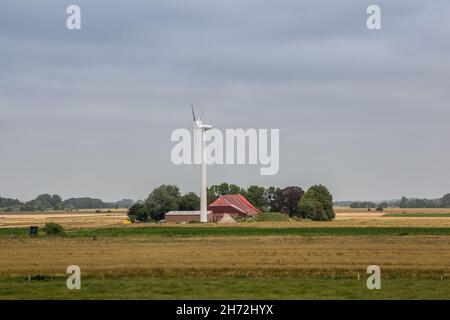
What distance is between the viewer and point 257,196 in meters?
195

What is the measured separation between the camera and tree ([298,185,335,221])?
148 m

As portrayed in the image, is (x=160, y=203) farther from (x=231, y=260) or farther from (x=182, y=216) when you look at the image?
(x=231, y=260)

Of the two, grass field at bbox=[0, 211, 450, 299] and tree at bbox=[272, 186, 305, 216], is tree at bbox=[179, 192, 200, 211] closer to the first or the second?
tree at bbox=[272, 186, 305, 216]

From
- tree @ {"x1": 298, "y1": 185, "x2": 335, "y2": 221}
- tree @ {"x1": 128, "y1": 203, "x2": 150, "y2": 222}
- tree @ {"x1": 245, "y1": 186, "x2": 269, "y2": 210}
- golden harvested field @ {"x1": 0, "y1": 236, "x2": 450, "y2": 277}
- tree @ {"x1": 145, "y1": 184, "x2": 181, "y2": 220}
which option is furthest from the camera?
tree @ {"x1": 245, "y1": 186, "x2": 269, "y2": 210}

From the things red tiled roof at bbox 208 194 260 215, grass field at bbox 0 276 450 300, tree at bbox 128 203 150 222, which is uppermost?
red tiled roof at bbox 208 194 260 215

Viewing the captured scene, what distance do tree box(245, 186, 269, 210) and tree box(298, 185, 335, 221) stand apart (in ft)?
137

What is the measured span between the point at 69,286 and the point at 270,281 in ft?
29.0

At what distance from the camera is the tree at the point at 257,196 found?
193875 mm

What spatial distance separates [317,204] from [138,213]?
121 feet

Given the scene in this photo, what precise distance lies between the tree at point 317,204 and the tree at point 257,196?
41.6 meters

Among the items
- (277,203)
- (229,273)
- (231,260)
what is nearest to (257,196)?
(277,203)

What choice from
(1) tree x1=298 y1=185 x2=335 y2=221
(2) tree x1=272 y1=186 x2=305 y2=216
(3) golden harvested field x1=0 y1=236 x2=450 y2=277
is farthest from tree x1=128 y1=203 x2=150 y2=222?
(3) golden harvested field x1=0 y1=236 x2=450 y2=277
